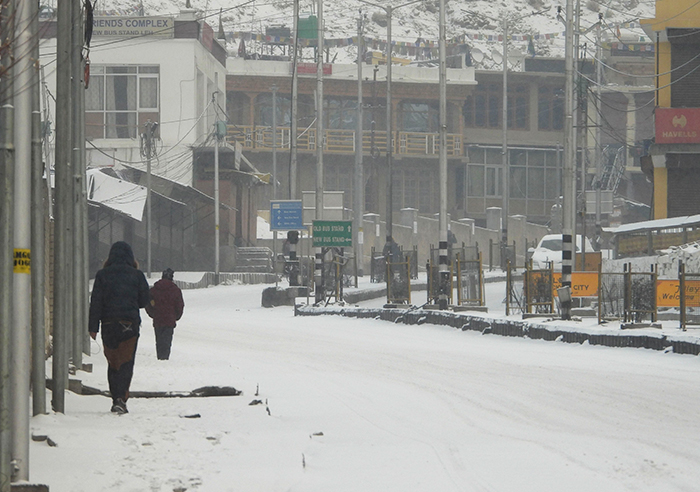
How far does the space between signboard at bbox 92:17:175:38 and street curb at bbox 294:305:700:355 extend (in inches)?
1064

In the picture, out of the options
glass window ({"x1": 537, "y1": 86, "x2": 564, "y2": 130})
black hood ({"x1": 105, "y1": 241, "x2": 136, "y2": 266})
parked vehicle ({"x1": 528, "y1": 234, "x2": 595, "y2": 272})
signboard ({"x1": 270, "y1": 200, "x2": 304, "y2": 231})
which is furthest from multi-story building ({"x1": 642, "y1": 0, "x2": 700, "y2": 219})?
black hood ({"x1": 105, "y1": 241, "x2": 136, "y2": 266})

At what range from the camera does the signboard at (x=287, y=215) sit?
3847 centimetres

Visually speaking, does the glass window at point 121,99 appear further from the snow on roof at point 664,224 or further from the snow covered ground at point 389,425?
the snow covered ground at point 389,425

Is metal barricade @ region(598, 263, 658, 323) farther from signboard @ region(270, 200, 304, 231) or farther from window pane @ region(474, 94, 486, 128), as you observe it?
window pane @ region(474, 94, 486, 128)

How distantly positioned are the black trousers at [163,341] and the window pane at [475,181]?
5479cm

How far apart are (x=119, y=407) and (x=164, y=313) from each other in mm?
5737

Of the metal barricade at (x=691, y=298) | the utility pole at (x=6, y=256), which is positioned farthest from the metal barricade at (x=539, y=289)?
the utility pole at (x=6, y=256)

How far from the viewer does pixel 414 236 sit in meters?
59.6

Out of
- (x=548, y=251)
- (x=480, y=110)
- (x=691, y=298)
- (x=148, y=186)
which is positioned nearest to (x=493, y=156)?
(x=480, y=110)

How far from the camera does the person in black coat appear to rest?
1089cm

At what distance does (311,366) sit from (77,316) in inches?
→ 141

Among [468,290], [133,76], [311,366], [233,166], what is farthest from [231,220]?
[311,366]

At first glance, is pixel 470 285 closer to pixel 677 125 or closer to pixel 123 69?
pixel 677 125

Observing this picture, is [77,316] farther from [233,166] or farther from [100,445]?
[233,166]
